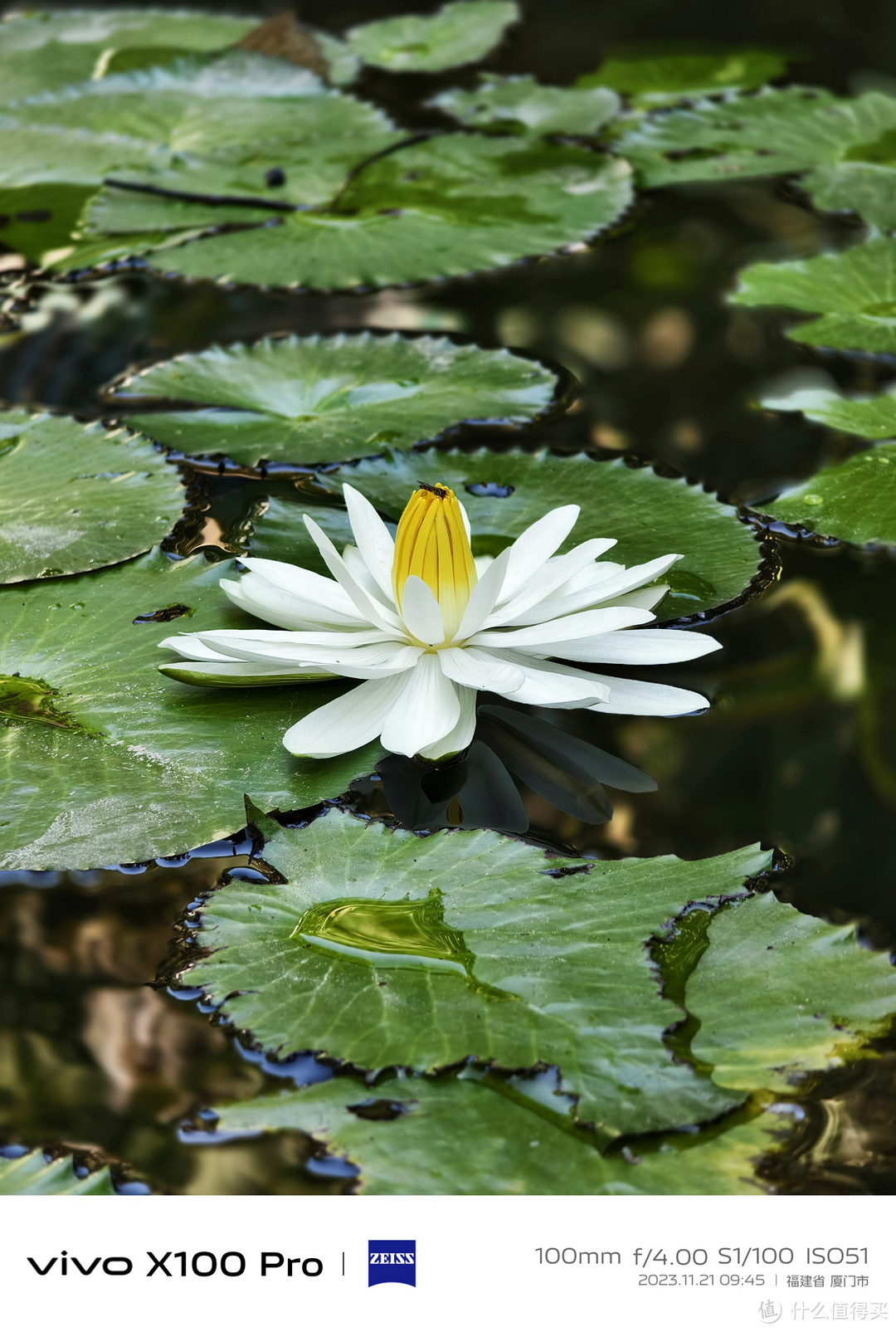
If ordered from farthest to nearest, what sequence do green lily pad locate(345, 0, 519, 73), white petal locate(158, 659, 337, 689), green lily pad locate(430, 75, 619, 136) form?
green lily pad locate(345, 0, 519, 73)
green lily pad locate(430, 75, 619, 136)
white petal locate(158, 659, 337, 689)

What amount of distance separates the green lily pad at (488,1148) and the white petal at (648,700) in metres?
0.37

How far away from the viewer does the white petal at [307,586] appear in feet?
3.27

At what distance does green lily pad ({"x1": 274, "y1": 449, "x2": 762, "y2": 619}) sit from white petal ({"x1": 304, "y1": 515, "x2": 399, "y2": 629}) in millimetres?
199

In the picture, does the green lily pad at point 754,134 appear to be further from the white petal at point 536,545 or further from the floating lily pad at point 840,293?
the white petal at point 536,545

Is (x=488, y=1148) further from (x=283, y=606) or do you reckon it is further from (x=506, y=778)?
(x=283, y=606)

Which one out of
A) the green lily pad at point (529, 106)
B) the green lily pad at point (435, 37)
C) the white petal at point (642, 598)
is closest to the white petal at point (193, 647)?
the white petal at point (642, 598)

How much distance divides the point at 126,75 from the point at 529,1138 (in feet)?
8.11

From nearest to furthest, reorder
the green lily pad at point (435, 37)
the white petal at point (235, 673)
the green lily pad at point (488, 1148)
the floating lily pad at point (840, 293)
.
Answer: the green lily pad at point (488, 1148) → the white petal at point (235, 673) → the floating lily pad at point (840, 293) → the green lily pad at point (435, 37)

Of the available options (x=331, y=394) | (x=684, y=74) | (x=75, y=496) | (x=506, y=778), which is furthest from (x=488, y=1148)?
(x=684, y=74)

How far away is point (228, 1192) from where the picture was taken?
0.69m

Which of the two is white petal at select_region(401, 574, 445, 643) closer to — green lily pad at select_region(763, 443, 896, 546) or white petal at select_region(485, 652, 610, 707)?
white petal at select_region(485, 652, 610, 707)
